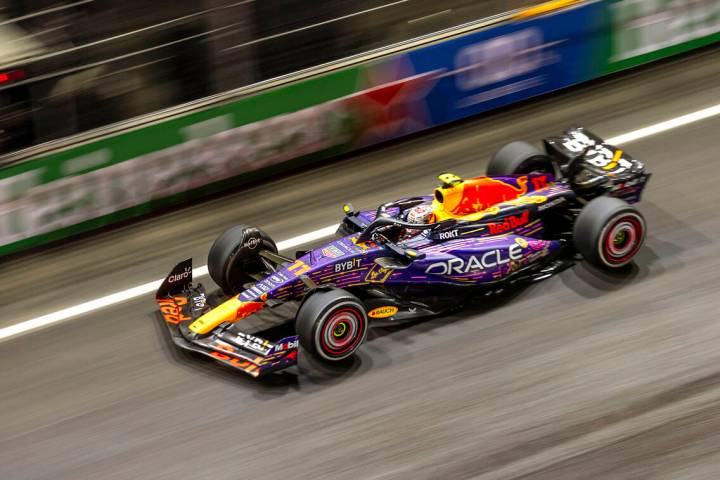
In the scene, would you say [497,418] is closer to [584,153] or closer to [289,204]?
[584,153]

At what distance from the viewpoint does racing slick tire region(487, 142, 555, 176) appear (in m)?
9.90

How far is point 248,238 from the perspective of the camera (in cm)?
923

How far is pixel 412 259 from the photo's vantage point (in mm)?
8656

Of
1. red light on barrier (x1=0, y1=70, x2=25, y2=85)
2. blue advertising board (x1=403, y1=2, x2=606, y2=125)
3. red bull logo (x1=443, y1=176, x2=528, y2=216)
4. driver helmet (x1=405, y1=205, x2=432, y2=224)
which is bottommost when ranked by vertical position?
driver helmet (x1=405, y1=205, x2=432, y2=224)

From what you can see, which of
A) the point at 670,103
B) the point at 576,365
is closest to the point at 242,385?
the point at 576,365

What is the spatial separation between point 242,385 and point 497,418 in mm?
2114

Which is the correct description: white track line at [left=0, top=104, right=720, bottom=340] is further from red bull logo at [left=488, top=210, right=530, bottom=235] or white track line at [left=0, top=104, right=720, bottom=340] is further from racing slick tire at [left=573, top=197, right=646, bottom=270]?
racing slick tire at [left=573, top=197, right=646, bottom=270]

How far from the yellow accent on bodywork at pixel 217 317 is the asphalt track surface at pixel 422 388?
16.6 inches

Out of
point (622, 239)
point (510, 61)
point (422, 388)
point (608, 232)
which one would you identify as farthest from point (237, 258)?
point (510, 61)

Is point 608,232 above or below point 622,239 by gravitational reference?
above

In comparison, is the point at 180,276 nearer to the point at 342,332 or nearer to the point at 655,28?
the point at 342,332

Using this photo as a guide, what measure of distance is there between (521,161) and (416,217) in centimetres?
144

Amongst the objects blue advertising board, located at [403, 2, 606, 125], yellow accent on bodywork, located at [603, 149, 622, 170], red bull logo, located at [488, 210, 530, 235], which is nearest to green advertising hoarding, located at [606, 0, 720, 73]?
blue advertising board, located at [403, 2, 606, 125]

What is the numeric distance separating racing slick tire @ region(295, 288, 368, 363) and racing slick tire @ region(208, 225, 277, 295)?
1091 millimetres
